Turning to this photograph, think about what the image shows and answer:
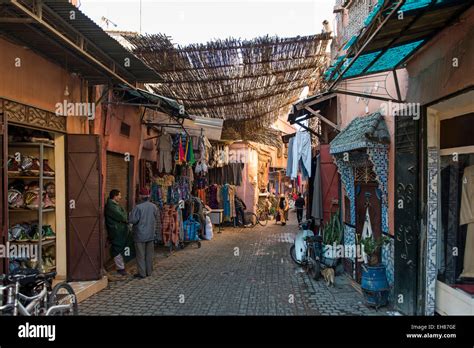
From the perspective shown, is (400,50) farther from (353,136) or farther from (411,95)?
(353,136)

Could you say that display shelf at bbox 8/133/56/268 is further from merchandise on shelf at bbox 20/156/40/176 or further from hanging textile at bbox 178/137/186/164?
hanging textile at bbox 178/137/186/164

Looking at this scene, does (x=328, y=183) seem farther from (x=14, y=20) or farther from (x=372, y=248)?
(x=14, y=20)

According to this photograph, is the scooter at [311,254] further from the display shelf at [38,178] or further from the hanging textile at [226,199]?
the hanging textile at [226,199]

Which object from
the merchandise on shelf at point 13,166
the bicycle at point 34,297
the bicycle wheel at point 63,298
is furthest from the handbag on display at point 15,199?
the bicycle at point 34,297

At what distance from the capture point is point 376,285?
5.63 m

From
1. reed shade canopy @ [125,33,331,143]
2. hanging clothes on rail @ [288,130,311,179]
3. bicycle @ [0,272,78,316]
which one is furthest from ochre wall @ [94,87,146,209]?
hanging clothes on rail @ [288,130,311,179]

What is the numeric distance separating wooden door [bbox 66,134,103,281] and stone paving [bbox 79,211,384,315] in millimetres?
631

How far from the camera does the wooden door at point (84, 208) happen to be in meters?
6.70

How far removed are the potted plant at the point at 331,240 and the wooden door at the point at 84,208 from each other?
4.44m
